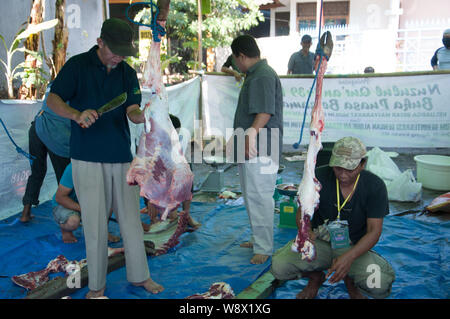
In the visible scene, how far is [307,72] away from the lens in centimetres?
949

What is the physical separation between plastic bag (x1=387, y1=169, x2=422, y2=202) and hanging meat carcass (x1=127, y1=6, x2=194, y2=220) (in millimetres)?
3480

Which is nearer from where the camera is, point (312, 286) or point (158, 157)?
point (158, 157)

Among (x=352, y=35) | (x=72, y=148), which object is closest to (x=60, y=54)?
(x=72, y=148)

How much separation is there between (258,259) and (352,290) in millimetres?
915

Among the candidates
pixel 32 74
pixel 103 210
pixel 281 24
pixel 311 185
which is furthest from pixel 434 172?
pixel 281 24

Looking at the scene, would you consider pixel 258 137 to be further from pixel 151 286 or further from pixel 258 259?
pixel 151 286

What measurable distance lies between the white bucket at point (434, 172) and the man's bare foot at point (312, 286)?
3.54 metres

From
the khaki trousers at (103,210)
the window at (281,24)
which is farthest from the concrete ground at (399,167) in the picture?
the window at (281,24)

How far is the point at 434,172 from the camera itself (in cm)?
584

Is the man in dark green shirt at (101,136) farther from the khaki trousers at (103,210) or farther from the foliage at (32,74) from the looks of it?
the foliage at (32,74)

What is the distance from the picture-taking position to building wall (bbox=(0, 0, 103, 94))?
6953 mm

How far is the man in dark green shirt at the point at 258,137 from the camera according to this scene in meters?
3.50

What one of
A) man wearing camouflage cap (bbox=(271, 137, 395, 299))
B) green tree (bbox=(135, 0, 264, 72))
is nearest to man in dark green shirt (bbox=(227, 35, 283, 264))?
man wearing camouflage cap (bbox=(271, 137, 395, 299))

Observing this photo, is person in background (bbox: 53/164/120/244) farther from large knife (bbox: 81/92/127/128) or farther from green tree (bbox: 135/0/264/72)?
green tree (bbox: 135/0/264/72)
